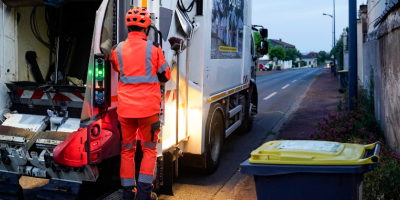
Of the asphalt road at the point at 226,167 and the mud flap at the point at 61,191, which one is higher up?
the mud flap at the point at 61,191

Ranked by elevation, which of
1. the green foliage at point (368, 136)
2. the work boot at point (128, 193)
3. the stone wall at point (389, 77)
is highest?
the stone wall at point (389, 77)

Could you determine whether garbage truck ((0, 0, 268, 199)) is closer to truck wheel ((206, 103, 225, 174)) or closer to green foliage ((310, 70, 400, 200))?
truck wheel ((206, 103, 225, 174))

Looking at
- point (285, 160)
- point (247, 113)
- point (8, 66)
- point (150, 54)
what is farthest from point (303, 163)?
point (247, 113)

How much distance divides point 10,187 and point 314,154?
9.78 feet

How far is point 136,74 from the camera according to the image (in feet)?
12.6

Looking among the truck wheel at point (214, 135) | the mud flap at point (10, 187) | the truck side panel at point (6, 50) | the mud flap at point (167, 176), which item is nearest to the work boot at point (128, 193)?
the mud flap at point (167, 176)

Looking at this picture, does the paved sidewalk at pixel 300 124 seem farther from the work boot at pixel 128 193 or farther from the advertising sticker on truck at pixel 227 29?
the advertising sticker on truck at pixel 227 29

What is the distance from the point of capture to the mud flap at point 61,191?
12.6 feet

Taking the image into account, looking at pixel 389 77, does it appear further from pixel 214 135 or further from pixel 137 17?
pixel 137 17

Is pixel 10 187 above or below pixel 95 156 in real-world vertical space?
below

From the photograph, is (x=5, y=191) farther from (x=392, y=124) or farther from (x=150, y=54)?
(x=392, y=124)

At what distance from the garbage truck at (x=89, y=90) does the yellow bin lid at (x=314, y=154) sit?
4.88 feet

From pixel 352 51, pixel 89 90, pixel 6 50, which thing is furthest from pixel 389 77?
pixel 6 50

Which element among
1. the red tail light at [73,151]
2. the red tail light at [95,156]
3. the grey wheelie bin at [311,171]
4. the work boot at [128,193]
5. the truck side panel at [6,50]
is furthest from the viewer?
the truck side panel at [6,50]
